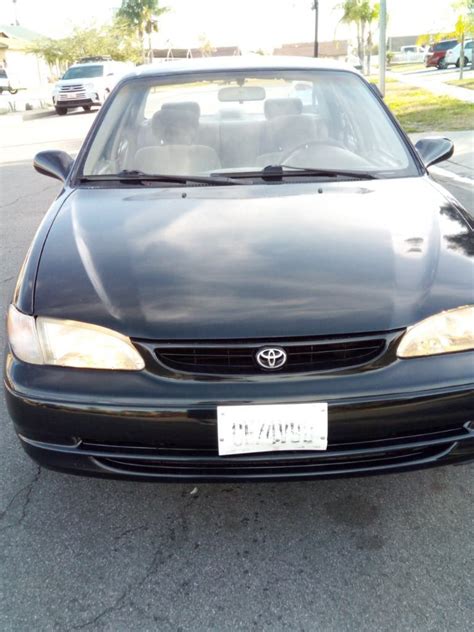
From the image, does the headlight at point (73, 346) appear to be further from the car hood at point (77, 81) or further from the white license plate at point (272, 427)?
the car hood at point (77, 81)

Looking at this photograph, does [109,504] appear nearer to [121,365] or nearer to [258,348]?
[121,365]

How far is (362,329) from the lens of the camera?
177cm

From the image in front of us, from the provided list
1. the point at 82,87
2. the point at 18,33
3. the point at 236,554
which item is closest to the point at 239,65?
the point at 236,554

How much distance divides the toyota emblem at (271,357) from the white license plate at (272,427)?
0.12 meters

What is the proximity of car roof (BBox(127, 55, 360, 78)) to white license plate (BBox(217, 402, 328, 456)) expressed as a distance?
7.02 feet

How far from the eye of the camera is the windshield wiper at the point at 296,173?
2.75 meters

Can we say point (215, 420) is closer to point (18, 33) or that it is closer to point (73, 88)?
point (73, 88)

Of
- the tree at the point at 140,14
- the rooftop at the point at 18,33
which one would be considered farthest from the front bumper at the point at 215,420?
the tree at the point at 140,14

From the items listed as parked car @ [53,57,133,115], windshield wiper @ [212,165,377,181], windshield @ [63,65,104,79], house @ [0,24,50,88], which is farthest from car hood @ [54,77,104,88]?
house @ [0,24,50,88]

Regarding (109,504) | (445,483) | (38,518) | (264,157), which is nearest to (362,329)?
(445,483)

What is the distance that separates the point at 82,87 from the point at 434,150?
772 inches

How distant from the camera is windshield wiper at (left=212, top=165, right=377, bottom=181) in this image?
9.01 ft

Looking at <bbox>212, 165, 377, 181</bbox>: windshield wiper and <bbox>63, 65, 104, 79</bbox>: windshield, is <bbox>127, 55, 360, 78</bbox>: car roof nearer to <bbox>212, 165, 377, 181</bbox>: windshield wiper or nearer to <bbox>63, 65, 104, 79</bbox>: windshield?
<bbox>212, 165, 377, 181</bbox>: windshield wiper

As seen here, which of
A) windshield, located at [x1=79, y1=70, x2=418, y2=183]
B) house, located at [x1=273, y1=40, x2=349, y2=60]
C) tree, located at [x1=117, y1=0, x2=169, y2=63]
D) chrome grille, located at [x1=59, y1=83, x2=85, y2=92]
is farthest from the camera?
house, located at [x1=273, y1=40, x2=349, y2=60]
